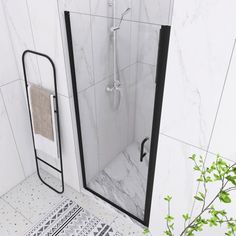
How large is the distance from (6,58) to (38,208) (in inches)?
44.5

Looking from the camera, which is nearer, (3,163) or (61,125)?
(61,125)

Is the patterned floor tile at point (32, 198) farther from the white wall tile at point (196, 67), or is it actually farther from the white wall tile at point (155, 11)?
the white wall tile at point (155, 11)

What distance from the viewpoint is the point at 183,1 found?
0.92 meters

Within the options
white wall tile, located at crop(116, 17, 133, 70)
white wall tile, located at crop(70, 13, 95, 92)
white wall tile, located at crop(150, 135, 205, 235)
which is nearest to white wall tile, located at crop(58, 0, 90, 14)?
white wall tile, located at crop(70, 13, 95, 92)

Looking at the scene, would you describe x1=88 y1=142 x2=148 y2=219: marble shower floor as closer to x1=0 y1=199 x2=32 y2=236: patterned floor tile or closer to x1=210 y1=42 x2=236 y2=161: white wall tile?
x1=0 y1=199 x2=32 y2=236: patterned floor tile

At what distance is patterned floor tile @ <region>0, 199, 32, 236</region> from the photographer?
1781 millimetres

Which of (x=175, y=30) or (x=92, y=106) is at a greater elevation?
(x=175, y=30)

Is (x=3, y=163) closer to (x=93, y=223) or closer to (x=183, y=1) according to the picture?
(x=93, y=223)

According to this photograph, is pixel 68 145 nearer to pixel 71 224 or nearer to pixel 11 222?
pixel 71 224

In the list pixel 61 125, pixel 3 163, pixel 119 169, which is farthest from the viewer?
pixel 119 169

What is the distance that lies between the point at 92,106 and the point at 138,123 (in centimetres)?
46

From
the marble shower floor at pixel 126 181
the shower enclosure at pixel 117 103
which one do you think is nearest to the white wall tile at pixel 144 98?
the shower enclosure at pixel 117 103

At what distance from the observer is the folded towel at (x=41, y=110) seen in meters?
1.66

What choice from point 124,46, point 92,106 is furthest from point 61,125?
point 124,46
